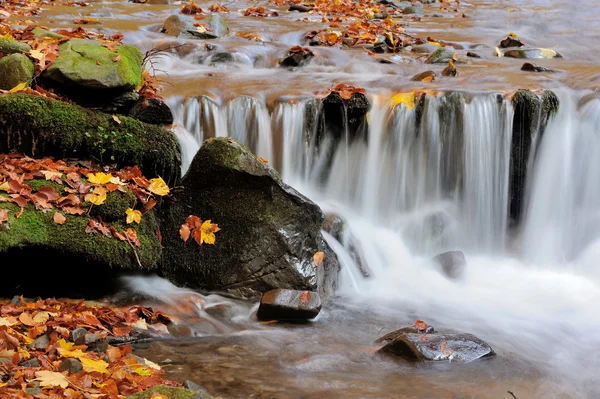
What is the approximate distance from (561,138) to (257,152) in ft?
11.7

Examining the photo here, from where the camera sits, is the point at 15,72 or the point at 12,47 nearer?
the point at 15,72

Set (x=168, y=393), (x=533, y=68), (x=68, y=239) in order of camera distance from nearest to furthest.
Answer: (x=168, y=393) → (x=68, y=239) → (x=533, y=68)

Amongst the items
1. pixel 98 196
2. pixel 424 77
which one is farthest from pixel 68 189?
pixel 424 77

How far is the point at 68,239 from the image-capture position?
4645mm

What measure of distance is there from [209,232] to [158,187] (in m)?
0.60

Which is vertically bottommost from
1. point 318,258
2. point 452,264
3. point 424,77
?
point 452,264

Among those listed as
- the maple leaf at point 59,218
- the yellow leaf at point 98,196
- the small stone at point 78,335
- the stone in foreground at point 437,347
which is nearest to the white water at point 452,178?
the yellow leaf at point 98,196

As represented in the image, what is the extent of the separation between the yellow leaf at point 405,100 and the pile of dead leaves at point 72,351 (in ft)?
13.4

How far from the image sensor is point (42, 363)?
3309 millimetres

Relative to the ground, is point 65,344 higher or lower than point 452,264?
higher

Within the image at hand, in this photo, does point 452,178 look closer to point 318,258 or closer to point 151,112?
point 318,258

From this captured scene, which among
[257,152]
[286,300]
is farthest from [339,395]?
[257,152]

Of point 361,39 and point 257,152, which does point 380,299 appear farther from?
point 361,39

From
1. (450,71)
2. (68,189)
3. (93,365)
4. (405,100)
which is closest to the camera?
(93,365)
